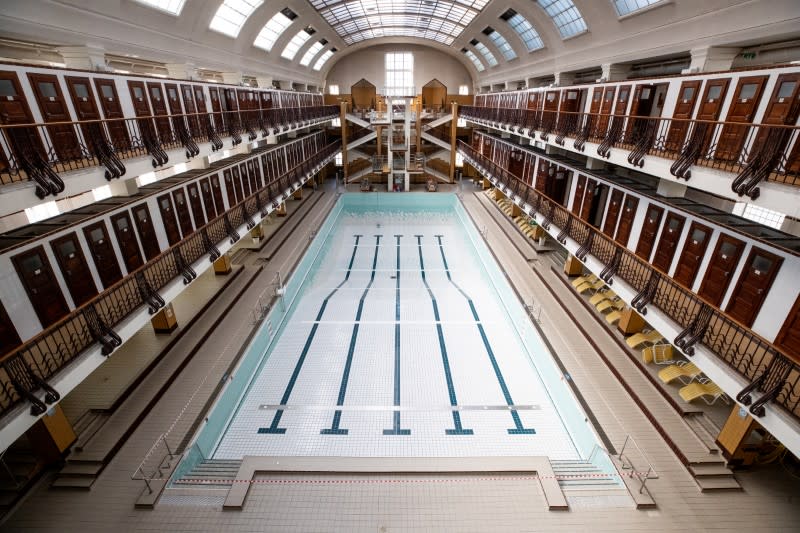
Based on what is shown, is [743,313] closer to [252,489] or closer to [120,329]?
[252,489]

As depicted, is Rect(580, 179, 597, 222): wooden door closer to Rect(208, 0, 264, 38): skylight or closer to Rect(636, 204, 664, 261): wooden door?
Rect(636, 204, 664, 261): wooden door

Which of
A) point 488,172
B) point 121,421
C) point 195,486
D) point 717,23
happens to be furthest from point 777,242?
point 488,172

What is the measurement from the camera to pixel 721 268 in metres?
6.23

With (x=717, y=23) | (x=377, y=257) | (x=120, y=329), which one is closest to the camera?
(x=120, y=329)

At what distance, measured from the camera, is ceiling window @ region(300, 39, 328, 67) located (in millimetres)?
23281

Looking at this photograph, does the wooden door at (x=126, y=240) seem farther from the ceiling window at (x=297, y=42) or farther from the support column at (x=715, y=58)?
the ceiling window at (x=297, y=42)

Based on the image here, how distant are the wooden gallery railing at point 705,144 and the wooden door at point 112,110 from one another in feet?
31.2

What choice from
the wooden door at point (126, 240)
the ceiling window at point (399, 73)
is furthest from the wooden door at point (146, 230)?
the ceiling window at point (399, 73)

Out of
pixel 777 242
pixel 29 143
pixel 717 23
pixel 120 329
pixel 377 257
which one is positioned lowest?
pixel 377 257

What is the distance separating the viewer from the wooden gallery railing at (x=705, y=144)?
4.71m

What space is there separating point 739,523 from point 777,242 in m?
4.05

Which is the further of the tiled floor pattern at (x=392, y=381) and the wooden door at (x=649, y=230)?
the wooden door at (x=649, y=230)

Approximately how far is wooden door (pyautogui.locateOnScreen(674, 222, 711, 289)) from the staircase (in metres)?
8.61

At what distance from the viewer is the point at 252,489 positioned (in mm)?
5734
